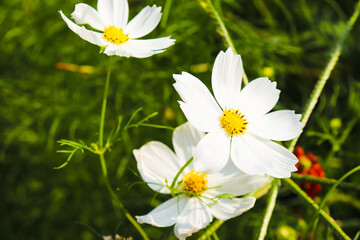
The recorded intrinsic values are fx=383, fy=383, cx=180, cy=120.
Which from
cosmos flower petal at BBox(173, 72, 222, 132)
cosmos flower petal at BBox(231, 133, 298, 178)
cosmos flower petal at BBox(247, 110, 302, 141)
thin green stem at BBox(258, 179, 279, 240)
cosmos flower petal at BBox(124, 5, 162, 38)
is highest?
cosmos flower petal at BBox(124, 5, 162, 38)

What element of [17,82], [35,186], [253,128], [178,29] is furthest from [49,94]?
[253,128]

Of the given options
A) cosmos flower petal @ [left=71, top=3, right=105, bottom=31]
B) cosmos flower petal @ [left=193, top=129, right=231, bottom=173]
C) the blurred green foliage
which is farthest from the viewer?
the blurred green foliage

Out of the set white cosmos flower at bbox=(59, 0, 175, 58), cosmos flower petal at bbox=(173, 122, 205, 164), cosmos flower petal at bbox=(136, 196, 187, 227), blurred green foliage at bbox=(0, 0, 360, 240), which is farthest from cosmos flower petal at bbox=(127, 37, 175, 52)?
blurred green foliage at bbox=(0, 0, 360, 240)

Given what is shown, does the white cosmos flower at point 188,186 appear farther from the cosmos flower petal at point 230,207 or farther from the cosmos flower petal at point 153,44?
the cosmos flower petal at point 153,44

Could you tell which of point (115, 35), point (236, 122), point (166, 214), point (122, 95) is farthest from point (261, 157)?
point (122, 95)

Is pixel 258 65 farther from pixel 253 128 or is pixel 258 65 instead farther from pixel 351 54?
pixel 253 128

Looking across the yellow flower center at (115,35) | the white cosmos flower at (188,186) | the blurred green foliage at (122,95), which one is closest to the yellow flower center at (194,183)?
the white cosmos flower at (188,186)

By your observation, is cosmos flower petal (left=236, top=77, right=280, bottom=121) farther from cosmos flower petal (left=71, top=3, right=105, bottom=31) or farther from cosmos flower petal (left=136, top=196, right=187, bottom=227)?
cosmos flower petal (left=71, top=3, right=105, bottom=31)
